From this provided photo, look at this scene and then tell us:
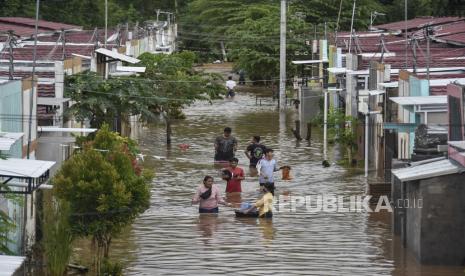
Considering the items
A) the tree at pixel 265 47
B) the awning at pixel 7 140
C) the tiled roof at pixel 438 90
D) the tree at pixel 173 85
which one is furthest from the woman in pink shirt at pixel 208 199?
the tree at pixel 265 47

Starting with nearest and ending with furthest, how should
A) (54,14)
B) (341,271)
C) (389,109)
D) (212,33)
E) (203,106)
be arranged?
(341,271)
(389,109)
(203,106)
(54,14)
(212,33)

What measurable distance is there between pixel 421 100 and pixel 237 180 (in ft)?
20.1

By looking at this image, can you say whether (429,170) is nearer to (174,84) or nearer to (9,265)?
(9,265)

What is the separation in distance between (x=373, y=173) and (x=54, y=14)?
1682 inches

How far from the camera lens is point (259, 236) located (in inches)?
1008

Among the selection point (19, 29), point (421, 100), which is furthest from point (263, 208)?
point (19, 29)

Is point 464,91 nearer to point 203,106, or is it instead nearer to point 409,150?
point 409,150

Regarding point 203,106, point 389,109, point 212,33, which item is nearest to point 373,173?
point 389,109

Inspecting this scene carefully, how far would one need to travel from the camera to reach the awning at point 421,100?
2580cm

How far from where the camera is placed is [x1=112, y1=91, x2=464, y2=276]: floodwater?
22.5 meters

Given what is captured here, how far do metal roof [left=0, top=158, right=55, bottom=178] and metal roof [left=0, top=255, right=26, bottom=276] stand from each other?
163cm

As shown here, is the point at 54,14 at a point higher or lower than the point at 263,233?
higher

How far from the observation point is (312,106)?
161ft

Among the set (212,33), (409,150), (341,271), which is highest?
(212,33)
